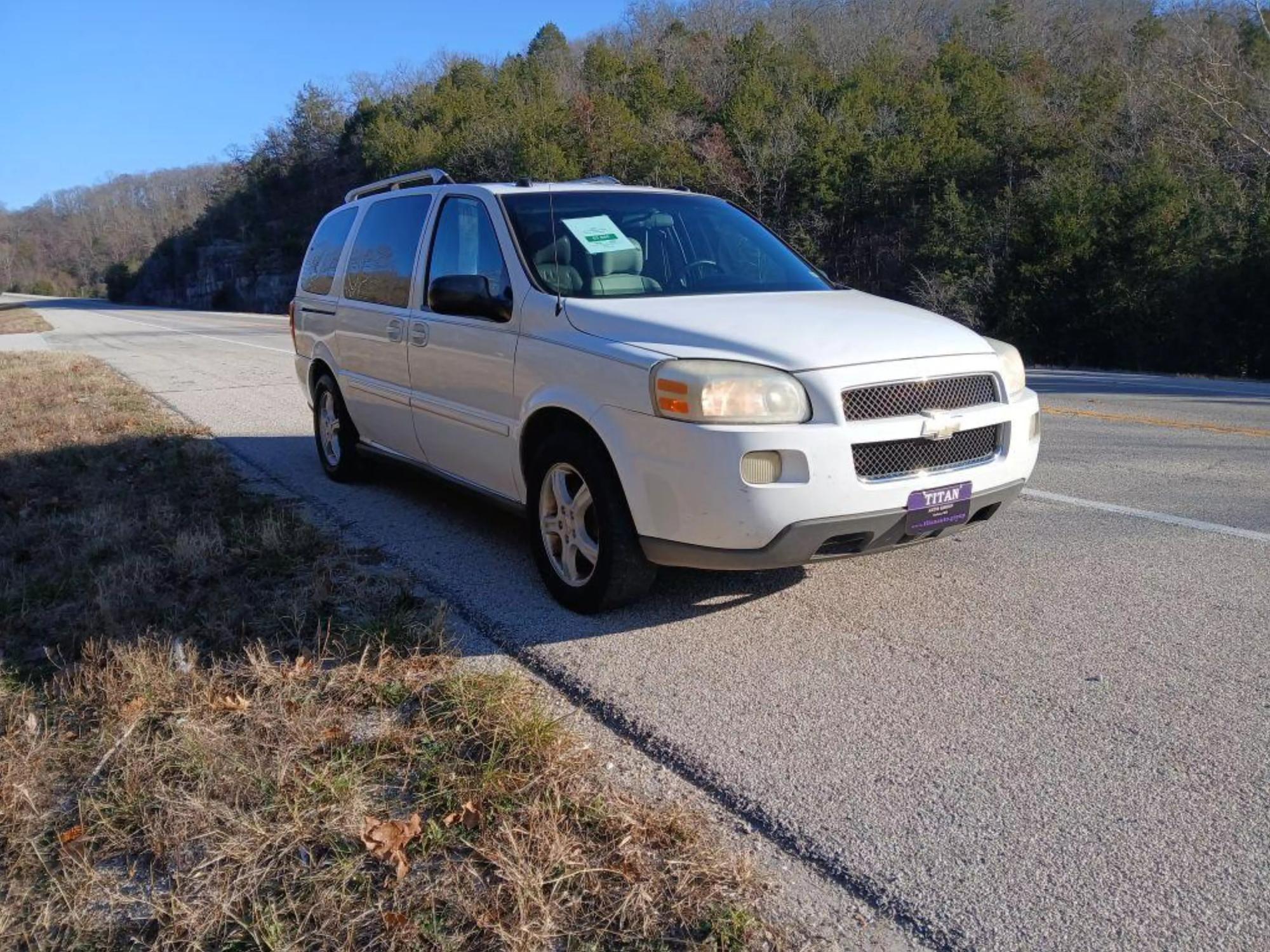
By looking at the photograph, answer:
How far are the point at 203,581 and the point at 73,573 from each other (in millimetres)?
730

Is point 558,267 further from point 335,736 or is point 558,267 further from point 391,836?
point 391,836

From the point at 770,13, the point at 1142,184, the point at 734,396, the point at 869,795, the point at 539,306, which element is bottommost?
the point at 869,795

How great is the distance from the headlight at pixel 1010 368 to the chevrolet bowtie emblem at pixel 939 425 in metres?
0.45

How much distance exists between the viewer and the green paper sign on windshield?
4.97m

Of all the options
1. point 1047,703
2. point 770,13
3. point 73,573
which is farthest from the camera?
point 770,13

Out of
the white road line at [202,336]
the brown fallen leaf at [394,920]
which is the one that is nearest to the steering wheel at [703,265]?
the brown fallen leaf at [394,920]

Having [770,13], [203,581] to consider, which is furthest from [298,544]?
[770,13]

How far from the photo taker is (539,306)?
4648 millimetres

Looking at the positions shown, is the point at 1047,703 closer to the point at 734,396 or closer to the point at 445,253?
the point at 734,396

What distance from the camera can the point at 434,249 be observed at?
5.68 metres

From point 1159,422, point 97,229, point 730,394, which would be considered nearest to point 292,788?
point 730,394

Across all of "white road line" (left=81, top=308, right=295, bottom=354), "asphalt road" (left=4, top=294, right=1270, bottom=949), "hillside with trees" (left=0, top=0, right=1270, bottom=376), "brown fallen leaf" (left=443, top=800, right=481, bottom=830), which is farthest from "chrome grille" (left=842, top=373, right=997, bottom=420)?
"hillside with trees" (left=0, top=0, right=1270, bottom=376)

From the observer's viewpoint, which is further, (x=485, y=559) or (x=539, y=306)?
(x=485, y=559)

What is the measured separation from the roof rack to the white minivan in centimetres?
4
